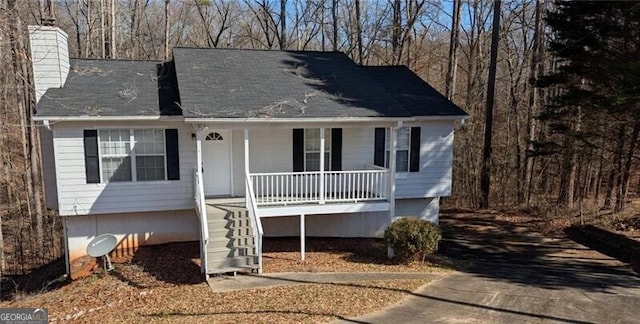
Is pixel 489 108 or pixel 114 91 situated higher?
pixel 114 91

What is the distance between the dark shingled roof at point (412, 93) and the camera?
520 inches

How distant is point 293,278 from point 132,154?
5.42 m

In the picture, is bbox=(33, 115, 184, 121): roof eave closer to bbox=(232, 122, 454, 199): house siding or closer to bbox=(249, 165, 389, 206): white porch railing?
bbox=(232, 122, 454, 199): house siding

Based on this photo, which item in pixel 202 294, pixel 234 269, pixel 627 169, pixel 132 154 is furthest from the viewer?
pixel 627 169

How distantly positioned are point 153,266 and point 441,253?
25.3 ft

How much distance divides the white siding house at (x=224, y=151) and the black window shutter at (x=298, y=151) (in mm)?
31

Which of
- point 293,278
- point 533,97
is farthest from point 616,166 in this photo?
point 293,278

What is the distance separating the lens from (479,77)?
23.9m

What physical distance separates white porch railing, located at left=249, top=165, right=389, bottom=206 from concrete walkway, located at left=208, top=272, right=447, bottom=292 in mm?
2030

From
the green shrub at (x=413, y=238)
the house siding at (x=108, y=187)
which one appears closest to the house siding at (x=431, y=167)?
the green shrub at (x=413, y=238)

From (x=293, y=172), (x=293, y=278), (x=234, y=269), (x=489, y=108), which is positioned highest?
(x=489, y=108)

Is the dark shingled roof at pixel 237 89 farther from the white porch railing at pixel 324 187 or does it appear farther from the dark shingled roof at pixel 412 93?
the white porch railing at pixel 324 187

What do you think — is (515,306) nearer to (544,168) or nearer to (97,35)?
(544,168)

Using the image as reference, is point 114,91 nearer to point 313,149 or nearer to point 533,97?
point 313,149
